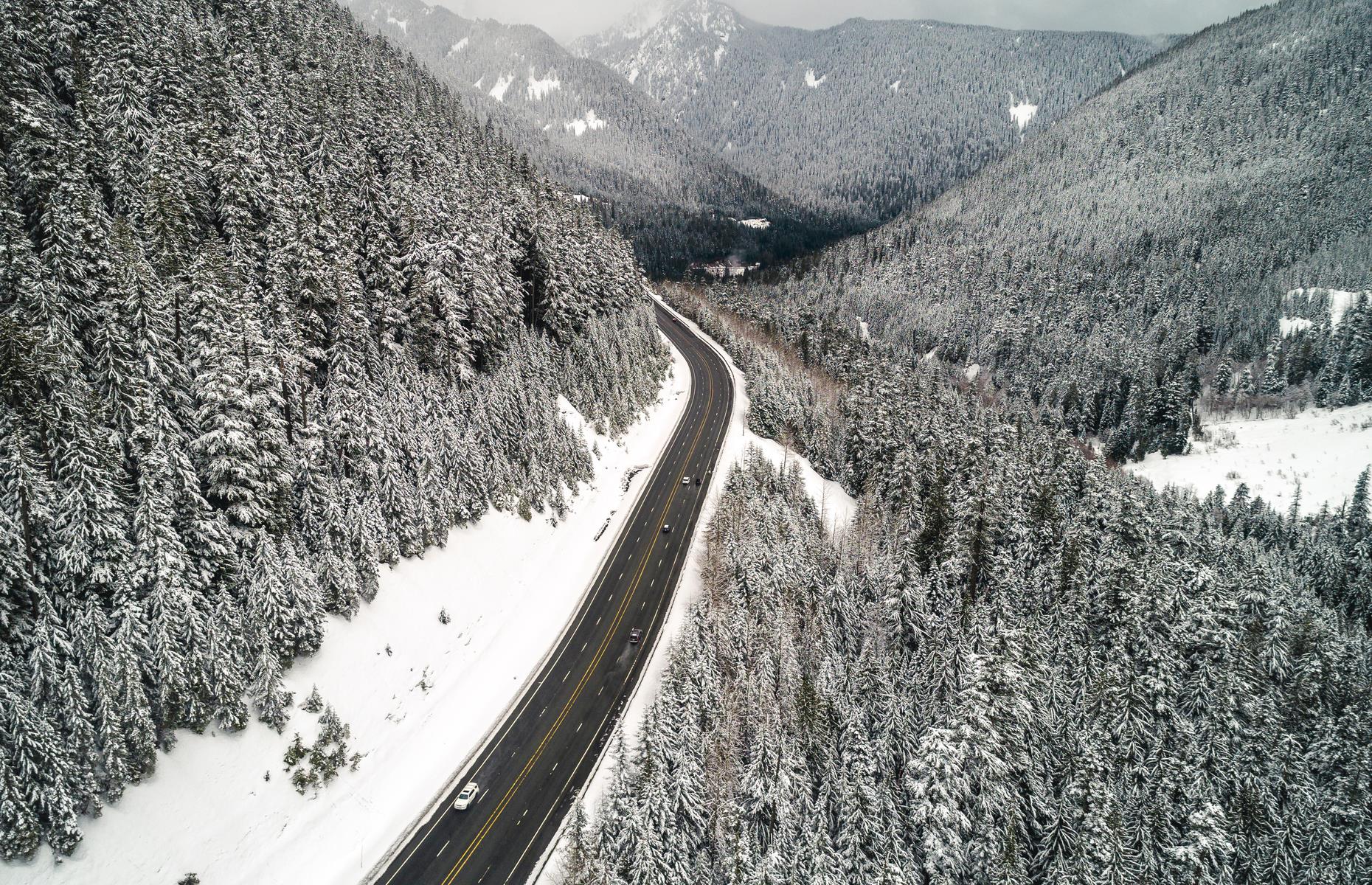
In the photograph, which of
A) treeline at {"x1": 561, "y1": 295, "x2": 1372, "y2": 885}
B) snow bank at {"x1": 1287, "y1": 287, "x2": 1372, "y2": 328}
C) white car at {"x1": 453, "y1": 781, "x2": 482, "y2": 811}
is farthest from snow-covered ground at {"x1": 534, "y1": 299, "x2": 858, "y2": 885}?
snow bank at {"x1": 1287, "y1": 287, "x2": 1372, "y2": 328}

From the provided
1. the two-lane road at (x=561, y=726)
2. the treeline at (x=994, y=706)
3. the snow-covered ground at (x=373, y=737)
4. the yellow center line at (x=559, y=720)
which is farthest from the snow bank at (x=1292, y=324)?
the snow-covered ground at (x=373, y=737)

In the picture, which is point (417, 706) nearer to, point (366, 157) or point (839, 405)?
point (366, 157)

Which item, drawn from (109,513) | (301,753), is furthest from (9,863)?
(109,513)

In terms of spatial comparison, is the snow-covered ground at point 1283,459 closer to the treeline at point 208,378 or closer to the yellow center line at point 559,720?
the yellow center line at point 559,720

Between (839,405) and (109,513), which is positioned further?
(839,405)

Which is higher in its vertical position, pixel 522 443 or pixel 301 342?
pixel 301 342

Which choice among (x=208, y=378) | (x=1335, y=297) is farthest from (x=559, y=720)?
(x=1335, y=297)

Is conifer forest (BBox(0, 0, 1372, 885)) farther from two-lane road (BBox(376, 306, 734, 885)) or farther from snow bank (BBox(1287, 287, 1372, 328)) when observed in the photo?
snow bank (BBox(1287, 287, 1372, 328))
